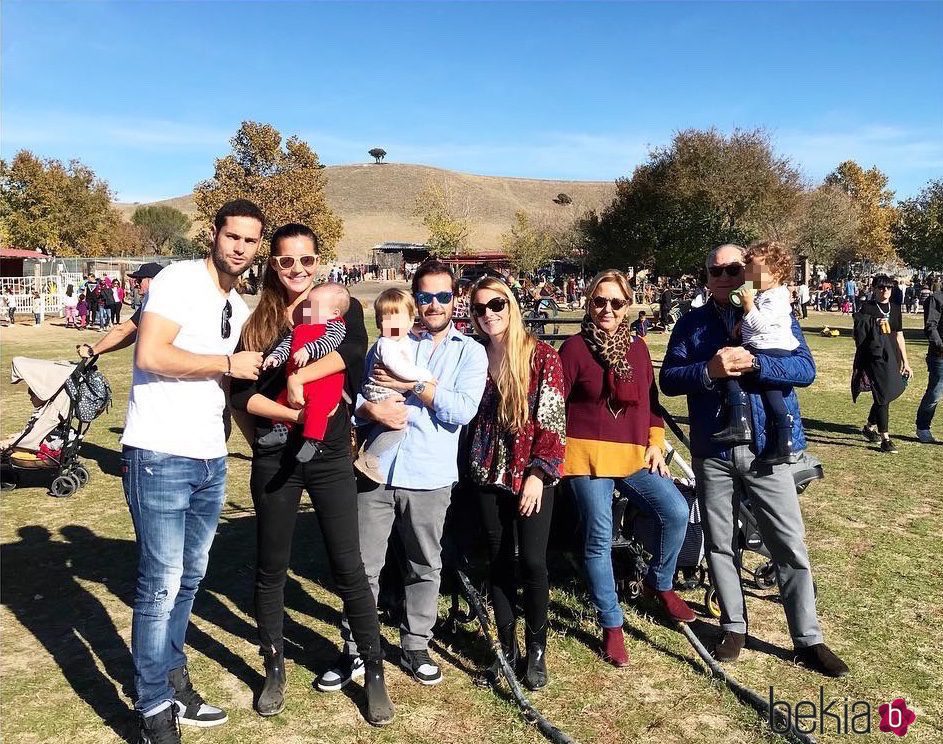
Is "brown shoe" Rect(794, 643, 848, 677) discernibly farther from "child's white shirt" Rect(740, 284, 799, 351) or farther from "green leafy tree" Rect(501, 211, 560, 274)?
"green leafy tree" Rect(501, 211, 560, 274)

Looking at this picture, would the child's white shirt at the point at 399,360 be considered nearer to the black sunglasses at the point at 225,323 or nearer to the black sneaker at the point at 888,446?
the black sunglasses at the point at 225,323

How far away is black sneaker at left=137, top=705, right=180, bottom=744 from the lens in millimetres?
3145

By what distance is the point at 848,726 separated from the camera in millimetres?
3430

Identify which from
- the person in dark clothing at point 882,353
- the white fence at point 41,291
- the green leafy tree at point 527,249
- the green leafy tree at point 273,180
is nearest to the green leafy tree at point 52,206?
the green leafy tree at point 273,180

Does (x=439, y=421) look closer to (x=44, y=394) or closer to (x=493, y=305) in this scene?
(x=493, y=305)

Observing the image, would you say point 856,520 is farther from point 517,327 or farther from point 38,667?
point 38,667

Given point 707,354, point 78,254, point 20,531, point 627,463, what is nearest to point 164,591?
point 627,463

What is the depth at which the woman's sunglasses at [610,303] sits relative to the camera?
3.81 m

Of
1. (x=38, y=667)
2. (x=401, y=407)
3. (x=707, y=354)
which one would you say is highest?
(x=707, y=354)

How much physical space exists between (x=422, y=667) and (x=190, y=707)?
1110mm

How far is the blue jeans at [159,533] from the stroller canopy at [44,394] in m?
4.97

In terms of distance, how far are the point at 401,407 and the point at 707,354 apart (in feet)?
5.60

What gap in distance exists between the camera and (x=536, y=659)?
3758 millimetres

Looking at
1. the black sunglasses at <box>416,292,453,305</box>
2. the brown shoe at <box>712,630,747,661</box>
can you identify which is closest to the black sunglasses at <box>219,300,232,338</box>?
the black sunglasses at <box>416,292,453,305</box>
